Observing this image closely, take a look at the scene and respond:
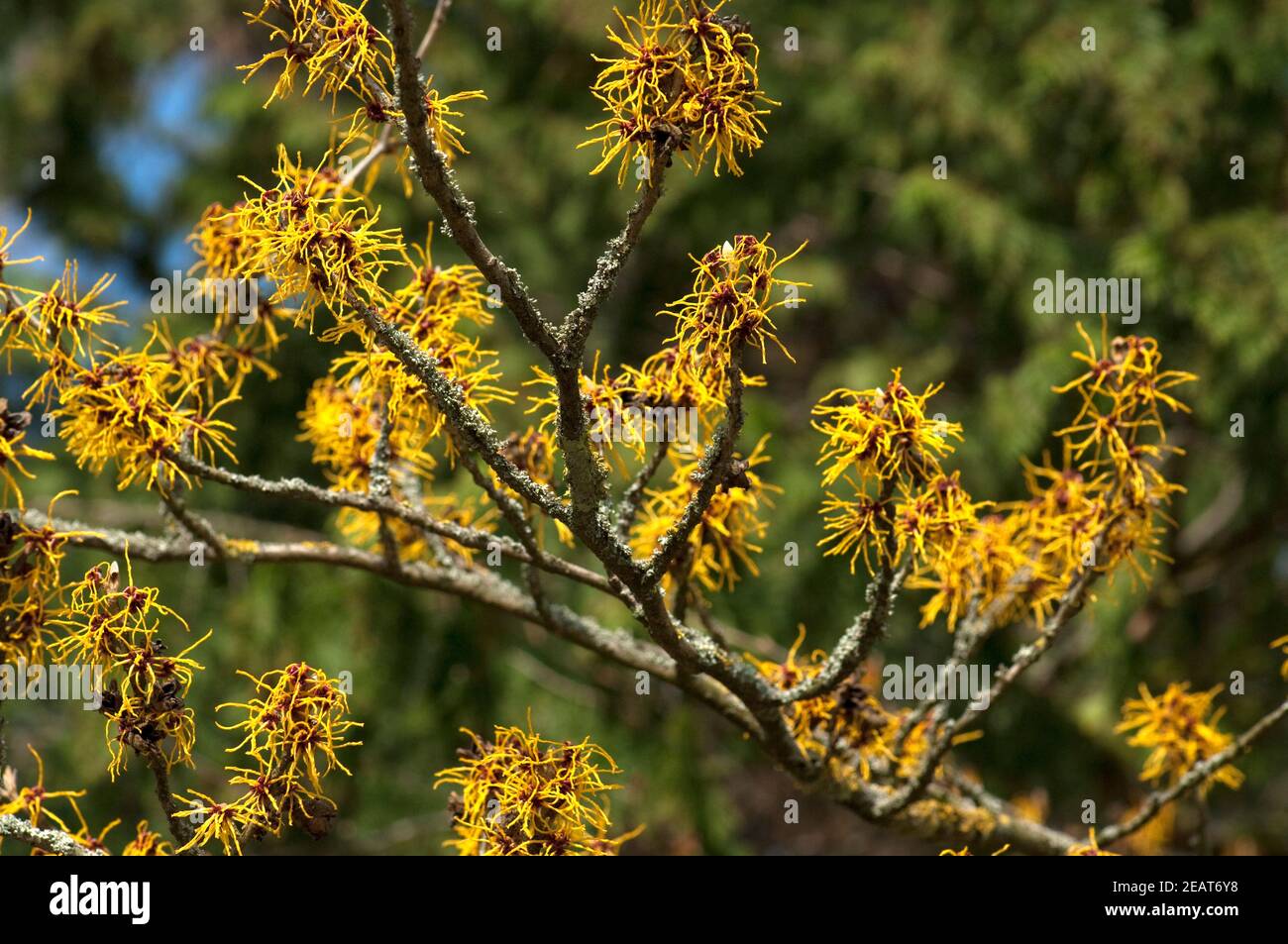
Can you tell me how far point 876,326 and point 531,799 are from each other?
15.6ft

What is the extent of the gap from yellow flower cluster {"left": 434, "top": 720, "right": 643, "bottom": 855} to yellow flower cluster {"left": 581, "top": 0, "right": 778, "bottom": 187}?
0.76 m

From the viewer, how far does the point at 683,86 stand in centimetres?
171

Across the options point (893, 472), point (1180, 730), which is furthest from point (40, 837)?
point (1180, 730)

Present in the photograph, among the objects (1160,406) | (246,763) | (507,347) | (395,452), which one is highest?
(507,347)

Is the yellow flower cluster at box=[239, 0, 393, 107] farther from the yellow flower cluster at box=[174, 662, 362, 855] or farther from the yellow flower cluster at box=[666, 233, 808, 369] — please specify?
the yellow flower cluster at box=[174, 662, 362, 855]

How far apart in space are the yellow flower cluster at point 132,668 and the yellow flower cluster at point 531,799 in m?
0.37

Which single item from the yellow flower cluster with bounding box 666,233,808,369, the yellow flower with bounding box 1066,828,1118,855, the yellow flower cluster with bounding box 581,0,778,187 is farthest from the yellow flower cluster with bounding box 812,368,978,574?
the yellow flower with bounding box 1066,828,1118,855

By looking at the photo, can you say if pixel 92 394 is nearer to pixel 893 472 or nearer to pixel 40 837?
pixel 40 837

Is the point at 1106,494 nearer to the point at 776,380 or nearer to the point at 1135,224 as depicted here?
the point at 1135,224

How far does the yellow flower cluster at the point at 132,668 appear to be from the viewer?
1.77m

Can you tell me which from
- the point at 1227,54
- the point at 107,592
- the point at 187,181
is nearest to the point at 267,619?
the point at 187,181

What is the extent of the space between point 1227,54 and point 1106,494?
2.88 m

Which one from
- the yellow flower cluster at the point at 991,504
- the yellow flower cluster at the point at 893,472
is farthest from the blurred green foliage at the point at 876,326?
the yellow flower cluster at the point at 893,472

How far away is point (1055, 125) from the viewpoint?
499 cm
